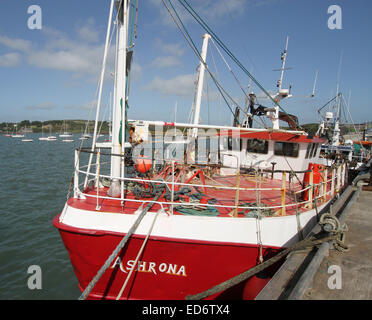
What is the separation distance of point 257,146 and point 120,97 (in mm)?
5815

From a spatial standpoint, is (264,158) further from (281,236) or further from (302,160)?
(281,236)

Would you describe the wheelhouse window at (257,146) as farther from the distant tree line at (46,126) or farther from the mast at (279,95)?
the distant tree line at (46,126)

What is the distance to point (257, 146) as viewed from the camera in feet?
31.1

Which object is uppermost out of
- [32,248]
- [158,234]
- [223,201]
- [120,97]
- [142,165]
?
[120,97]

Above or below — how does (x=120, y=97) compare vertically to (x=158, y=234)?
above

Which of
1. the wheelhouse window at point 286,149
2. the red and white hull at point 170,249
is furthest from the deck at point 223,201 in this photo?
the wheelhouse window at point 286,149

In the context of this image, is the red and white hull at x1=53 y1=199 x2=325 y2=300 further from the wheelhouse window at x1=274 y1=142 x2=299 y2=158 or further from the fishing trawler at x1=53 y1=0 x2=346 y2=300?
the wheelhouse window at x1=274 y1=142 x2=299 y2=158

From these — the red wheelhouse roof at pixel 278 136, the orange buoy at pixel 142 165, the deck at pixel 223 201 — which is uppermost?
the red wheelhouse roof at pixel 278 136

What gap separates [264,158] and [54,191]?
13.7 metres

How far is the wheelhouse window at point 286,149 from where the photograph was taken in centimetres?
904

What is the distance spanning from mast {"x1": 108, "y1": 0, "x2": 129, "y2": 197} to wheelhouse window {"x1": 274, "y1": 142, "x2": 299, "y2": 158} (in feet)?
19.7

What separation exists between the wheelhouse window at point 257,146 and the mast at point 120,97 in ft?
18.4

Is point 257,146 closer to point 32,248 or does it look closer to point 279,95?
point 279,95

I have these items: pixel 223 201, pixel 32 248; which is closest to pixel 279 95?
pixel 223 201
